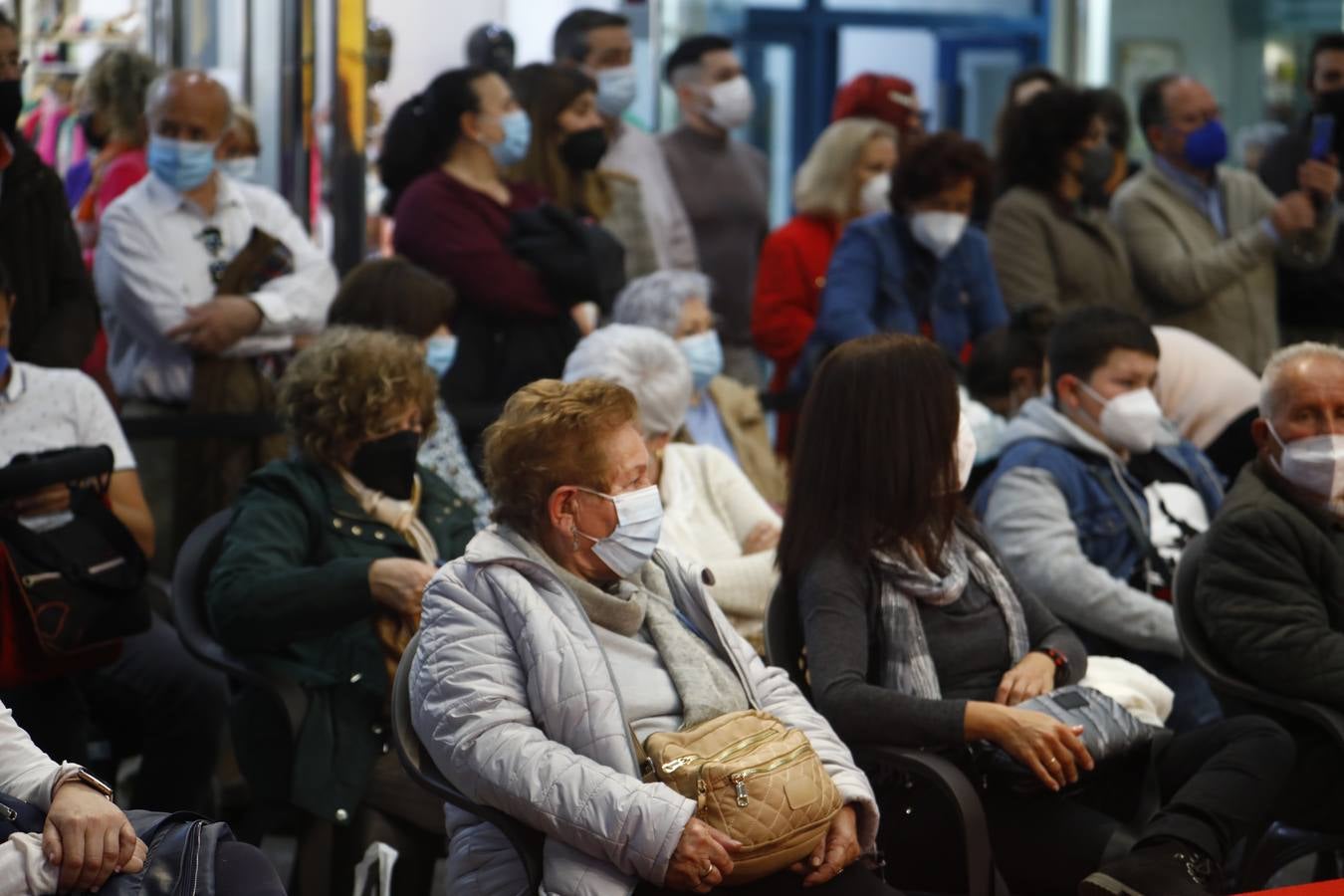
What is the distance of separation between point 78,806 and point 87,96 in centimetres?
460

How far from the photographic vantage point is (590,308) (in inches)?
252

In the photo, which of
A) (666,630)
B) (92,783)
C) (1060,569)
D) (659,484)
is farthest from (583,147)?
(92,783)

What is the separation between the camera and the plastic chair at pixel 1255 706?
3.92 m

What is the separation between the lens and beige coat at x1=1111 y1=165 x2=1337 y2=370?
711 cm

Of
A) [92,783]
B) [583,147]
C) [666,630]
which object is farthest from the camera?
[583,147]

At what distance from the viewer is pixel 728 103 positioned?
7.50 m

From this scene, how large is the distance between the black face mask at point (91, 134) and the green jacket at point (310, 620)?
3.22 meters

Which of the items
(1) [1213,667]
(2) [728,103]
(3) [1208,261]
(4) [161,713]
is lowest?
(4) [161,713]

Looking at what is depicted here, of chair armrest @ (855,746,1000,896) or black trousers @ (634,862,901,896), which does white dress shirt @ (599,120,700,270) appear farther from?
black trousers @ (634,862,901,896)

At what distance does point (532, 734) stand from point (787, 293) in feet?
12.9

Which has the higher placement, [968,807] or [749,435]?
[749,435]

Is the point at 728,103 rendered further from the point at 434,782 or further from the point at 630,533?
the point at 434,782

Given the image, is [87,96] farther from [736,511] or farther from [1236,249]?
[1236,249]

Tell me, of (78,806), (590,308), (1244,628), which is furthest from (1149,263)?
(78,806)
